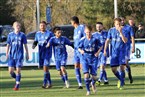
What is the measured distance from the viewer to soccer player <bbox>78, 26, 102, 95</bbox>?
16656mm

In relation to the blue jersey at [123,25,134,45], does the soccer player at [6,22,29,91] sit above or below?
below

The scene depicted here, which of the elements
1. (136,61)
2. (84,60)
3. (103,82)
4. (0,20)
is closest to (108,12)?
(0,20)

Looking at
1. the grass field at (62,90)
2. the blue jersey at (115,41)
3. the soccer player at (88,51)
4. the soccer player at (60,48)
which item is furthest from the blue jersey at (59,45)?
the soccer player at (88,51)

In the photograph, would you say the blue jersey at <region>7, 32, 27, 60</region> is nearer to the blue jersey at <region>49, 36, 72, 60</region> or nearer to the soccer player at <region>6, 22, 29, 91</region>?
the soccer player at <region>6, 22, 29, 91</region>

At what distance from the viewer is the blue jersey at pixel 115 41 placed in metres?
18.5

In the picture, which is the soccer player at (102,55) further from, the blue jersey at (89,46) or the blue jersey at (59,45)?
the blue jersey at (89,46)

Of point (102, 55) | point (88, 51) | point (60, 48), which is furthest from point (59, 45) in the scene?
point (88, 51)

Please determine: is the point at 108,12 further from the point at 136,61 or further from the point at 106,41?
the point at 106,41

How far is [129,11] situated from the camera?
220 feet

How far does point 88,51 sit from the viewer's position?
16750 mm

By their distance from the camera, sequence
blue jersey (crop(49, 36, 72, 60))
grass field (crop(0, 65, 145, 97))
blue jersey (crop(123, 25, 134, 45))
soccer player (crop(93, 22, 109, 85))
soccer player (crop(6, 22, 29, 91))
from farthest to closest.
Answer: soccer player (crop(93, 22, 109, 85))
blue jersey (crop(49, 36, 72, 60))
blue jersey (crop(123, 25, 134, 45))
soccer player (crop(6, 22, 29, 91))
grass field (crop(0, 65, 145, 97))

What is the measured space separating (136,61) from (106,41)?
12.6 meters

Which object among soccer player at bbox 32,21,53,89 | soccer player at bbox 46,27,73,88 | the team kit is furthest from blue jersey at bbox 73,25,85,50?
soccer player at bbox 32,21,53,89

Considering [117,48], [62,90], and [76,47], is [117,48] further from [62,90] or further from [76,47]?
[62,90]
